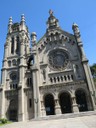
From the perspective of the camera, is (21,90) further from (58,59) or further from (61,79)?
(58,59)

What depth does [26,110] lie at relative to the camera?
33.7 meters

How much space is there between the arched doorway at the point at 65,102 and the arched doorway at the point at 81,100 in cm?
219

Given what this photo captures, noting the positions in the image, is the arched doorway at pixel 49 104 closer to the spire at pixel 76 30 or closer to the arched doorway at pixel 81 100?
the arched doorway at pixel 81 100

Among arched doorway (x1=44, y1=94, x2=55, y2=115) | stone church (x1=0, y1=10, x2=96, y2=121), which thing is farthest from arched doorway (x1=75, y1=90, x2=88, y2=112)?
arched doorway (x1=44, y1=94, x2=55, y2=115)

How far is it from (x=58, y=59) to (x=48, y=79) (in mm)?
6577

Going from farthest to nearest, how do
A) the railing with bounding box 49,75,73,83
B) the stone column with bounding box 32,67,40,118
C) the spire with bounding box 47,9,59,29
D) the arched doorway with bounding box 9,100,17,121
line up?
the spire with bounding box 47,9,59,29 < the arched doorway with bounding box 9,100,17,121 < the railing with bounding box 49,75,73,83 < the stone column with bounding box 32,67,40,118

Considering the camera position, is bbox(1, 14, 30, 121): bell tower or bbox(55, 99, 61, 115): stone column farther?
bbox(1, 14, 30, 121): bell tower

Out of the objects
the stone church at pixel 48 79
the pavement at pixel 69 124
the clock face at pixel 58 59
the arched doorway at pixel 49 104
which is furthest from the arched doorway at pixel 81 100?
the pavement at pixel 69 124

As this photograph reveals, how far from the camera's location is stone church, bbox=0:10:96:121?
107 ft

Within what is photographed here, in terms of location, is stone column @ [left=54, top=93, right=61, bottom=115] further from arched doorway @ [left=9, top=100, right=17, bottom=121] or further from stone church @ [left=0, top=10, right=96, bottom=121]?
arched doorway @ [left=9, top=100, right=17, bottom=121]

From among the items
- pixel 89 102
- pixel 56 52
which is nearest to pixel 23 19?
pixel 56 52

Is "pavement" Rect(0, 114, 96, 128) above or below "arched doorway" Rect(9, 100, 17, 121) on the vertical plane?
below

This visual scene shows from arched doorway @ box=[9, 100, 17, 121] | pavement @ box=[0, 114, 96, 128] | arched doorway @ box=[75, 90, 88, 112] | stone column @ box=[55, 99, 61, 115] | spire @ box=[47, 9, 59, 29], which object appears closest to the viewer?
pavement @ box=[0, 114, 96, 128]

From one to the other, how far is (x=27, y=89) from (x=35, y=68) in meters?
5.84
